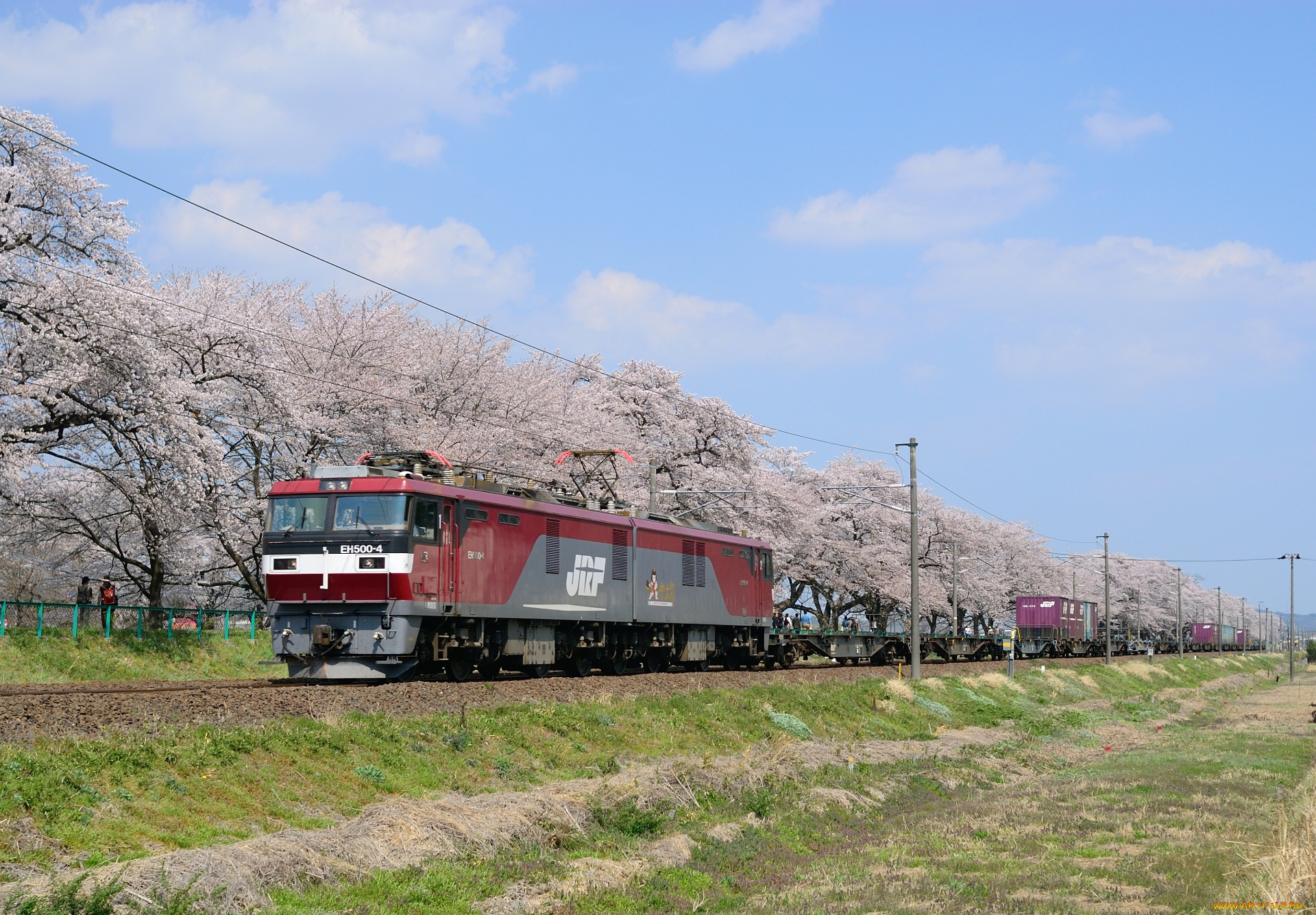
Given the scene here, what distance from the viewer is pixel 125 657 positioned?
29312 mm

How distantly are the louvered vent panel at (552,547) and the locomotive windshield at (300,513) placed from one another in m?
5.39

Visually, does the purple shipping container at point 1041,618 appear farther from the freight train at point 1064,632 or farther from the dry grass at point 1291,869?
the dry grass at point 1291,869

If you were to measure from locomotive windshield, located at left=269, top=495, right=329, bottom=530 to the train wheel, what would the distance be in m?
8.09

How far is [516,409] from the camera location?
46844 millimetres

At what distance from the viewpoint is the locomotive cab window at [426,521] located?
2214cm

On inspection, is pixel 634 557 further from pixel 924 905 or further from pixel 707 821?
pixel 924 905

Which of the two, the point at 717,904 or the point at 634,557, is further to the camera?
the point at 634,557

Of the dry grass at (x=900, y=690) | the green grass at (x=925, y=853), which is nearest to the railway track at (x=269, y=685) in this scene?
the dry grass at (x=900, y=690)

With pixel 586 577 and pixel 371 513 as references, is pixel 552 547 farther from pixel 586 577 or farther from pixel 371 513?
pixel 371 513

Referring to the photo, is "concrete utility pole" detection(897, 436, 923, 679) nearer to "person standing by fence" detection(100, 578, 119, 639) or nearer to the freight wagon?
"person standing by fence" detection(100, 578, 119, 639)

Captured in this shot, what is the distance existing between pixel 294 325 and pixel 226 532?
12062 mm

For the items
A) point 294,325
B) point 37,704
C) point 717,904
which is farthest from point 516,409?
point 717,904

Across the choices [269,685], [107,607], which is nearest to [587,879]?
[269,685]

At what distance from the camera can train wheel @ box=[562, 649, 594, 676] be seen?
93.6 feet
